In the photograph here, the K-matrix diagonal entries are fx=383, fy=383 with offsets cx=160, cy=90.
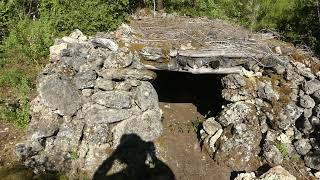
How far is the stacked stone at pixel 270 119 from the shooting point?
968 cm

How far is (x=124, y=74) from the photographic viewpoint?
948 centimetres

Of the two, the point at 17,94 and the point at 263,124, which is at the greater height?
the point at 17,94

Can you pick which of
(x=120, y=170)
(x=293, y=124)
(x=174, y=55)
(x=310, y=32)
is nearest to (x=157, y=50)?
(x=174, y=55)

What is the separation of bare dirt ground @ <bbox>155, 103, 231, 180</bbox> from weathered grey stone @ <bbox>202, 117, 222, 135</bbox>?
1.79 feet

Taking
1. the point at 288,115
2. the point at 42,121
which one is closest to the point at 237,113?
the point at 288,115

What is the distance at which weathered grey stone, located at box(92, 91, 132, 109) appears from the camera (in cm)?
941

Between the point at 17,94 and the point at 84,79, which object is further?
the point at 17,94

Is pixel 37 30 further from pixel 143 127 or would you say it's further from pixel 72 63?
pixel 143 127

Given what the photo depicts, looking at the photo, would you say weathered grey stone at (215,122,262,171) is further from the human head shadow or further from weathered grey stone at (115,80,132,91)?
weathered grey stone at (115,80,132,91)

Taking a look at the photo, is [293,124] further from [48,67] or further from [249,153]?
[48,67]

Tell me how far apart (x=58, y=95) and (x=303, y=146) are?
621 centimetres

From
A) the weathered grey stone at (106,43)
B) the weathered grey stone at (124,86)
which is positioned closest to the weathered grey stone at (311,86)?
the weathered grey stone at (124,86)

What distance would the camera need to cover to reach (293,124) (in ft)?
32.9

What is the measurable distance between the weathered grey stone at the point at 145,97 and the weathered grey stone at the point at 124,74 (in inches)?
9.3
